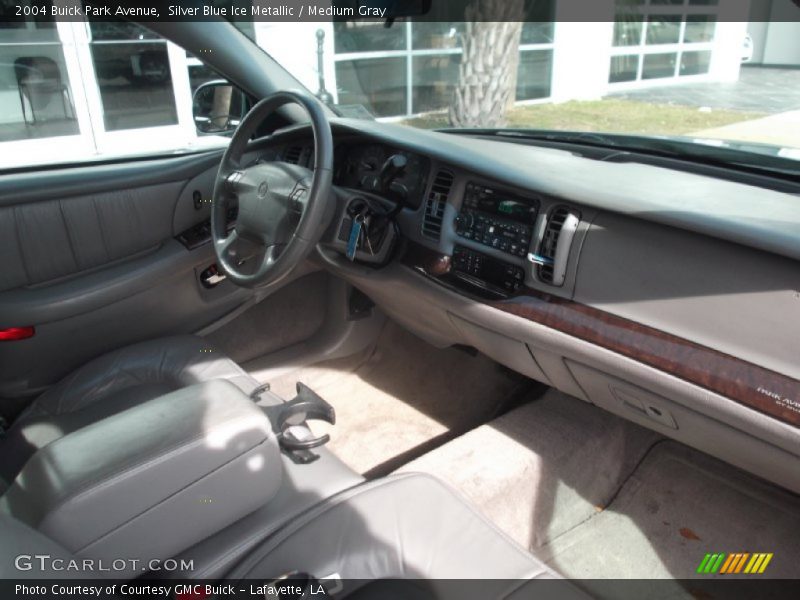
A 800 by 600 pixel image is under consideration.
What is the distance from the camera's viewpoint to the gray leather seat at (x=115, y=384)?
2.07 metres

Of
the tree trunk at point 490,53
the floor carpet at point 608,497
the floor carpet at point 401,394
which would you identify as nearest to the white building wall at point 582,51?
the tree trunk at point 490,53

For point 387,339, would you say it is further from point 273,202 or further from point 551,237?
point 551,237

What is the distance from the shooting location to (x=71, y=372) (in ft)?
7.82

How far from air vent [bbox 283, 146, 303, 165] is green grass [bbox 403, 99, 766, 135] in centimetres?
55

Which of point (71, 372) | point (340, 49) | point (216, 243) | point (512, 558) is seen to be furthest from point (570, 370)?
point (340, 49)

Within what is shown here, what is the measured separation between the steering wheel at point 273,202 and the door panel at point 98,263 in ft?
1.50

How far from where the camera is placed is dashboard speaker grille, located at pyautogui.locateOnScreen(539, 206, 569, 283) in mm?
1820

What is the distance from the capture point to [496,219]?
1997 mm

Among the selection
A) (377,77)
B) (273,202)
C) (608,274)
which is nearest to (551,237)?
(608,274)

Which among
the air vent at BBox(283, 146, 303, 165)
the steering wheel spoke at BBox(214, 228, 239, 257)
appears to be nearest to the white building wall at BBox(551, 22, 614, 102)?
the air vent at BBox(283, 146, 303, 165)

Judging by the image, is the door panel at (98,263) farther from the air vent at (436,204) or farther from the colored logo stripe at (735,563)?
the colored logo stripe at (735,563)

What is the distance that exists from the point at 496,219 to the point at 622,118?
5.54 ft

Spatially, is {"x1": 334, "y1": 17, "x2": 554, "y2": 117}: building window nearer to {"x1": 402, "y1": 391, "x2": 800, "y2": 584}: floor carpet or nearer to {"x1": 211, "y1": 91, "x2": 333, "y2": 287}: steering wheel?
{"x1": 211, "y1": 91, "x2": 333, "y2": 287}: steering wheel

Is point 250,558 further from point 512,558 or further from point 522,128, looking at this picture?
point 522,128
